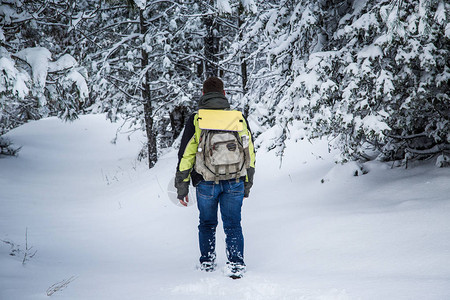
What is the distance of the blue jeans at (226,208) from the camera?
11.7ft

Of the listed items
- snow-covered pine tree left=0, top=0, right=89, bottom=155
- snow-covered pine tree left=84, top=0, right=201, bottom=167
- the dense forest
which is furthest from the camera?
snow-covered pine tree left=84, top=0, right=201, bottom=167

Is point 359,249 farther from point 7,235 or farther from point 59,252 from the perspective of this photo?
point 7,235

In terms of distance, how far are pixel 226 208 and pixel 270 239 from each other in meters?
1.51

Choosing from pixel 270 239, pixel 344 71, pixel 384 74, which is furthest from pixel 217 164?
pixel 384 74

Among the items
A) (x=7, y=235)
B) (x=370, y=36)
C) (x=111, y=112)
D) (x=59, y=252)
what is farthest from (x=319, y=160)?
(x=111, y=112)

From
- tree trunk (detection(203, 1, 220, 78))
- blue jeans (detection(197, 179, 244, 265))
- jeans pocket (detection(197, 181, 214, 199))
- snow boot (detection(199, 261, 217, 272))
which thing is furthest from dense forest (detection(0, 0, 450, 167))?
tree trunk (detection(203, 1, 220, 78))

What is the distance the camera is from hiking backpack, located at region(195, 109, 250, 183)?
11.2 ft

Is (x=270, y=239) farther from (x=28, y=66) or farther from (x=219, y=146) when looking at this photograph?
(x=28, y=66)

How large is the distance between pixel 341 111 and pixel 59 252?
492 centimetres

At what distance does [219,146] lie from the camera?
11.2 feet

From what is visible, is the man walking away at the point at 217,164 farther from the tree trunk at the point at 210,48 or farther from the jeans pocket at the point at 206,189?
the tree trunk at the point at 210,48

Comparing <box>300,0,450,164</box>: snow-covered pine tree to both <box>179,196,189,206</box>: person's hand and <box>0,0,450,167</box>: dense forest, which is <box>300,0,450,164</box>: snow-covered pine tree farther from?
<box>179,196,189,206</box>: person's hand

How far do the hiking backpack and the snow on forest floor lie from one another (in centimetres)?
116

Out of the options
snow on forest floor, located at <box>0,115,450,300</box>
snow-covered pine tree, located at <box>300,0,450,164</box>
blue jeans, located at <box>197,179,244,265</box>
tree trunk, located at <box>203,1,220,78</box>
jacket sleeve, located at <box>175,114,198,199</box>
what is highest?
tree trunk, located at <box>203,1,220,78</box>
